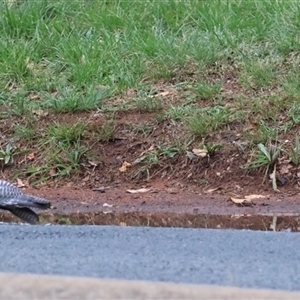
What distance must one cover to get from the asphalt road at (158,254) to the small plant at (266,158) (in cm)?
251

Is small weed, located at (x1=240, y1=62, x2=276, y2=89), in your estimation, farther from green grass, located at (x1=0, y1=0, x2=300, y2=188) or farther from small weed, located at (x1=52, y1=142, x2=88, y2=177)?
small weed, located at (x1=52, y1=142, x2=88, y2=177)

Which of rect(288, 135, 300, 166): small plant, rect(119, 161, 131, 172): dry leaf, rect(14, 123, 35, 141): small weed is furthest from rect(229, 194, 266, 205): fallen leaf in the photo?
rect(14, 123, 35, 141): small weed

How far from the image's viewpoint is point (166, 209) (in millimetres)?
6309

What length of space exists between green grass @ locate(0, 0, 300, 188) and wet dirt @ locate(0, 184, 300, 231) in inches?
19.2

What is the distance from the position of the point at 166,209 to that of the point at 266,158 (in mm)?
1077

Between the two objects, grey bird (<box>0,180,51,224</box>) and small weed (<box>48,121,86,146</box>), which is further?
small weed (<box>48,121,86,146</box>)

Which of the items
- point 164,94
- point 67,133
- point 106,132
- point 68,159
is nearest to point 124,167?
point 106,132

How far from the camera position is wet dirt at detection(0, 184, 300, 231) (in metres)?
5.80

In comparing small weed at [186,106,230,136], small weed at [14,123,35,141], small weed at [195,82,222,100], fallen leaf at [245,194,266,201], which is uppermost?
small weed at [195,82,222,100]

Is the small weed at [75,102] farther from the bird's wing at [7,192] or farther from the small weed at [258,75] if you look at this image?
the bird's wing at [7,192]

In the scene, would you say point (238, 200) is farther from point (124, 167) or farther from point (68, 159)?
point (68, 159)

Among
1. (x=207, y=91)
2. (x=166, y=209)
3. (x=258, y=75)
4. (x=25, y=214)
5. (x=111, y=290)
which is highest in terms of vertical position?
(x=111, y=290)

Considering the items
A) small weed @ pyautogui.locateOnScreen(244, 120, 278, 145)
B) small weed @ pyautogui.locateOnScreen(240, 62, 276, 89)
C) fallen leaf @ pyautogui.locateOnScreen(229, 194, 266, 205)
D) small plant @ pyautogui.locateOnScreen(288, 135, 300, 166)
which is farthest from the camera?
small weed @ pyautogui.locateOnScreen(240, 62, 276, 89)

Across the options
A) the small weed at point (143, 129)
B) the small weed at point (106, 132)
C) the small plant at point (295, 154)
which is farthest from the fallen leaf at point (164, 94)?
the small plant at point (295, 154)
